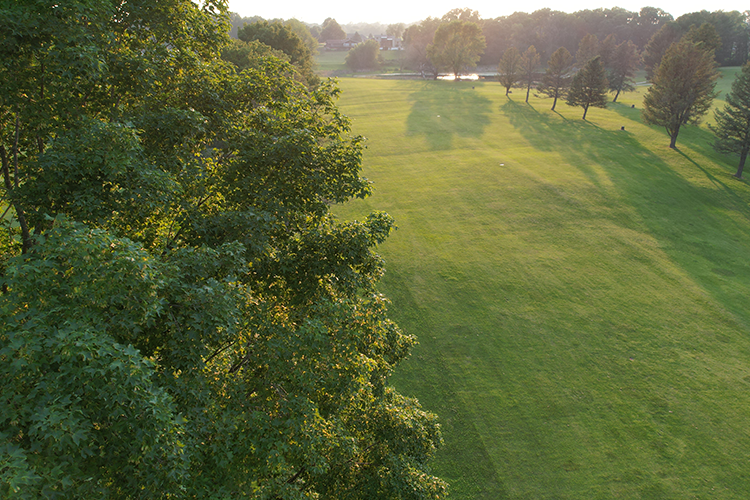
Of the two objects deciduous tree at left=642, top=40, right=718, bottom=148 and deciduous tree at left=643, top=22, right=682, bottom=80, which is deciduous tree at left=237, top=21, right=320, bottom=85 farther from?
deciduous tree at left=643, top=22, right=682, bottom=80

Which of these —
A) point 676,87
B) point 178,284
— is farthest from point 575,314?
point 676,87

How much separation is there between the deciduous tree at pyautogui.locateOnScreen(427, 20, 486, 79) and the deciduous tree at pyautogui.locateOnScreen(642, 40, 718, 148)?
57225mm

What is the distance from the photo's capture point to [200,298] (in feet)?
26.5

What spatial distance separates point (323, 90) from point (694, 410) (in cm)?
2134

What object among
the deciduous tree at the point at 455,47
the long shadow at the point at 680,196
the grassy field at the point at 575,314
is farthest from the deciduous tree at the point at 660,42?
the grassy field at the point at 575,314

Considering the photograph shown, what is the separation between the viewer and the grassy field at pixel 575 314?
17.2m

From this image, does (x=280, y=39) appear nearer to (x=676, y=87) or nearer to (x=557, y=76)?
(x=557, y=76)

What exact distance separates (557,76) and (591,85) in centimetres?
1080

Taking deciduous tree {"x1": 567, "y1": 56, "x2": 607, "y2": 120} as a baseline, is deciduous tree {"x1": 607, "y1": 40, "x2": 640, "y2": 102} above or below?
above

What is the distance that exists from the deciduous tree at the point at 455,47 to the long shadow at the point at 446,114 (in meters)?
12.2

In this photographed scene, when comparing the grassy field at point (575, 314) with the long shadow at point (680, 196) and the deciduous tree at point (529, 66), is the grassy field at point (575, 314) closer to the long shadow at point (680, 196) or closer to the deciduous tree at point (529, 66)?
the long shadow at point (680, 196)

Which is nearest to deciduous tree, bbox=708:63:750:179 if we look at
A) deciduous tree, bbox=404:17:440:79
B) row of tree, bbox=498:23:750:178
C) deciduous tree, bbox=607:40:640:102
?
row of tree, bbox=498:23:750:178

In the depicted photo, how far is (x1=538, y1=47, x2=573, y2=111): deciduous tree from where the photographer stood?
249 ft

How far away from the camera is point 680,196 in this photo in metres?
42.2
